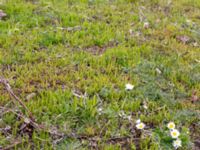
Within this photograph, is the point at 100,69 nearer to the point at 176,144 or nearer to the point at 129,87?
the point at 129,87

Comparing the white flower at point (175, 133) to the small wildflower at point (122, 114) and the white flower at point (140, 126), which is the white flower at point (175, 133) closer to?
the white flower at point (140, 126)

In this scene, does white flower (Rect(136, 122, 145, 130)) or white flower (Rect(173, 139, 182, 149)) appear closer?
white flower (Rect(173, 139, 182, 149))

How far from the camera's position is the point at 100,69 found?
3.28m

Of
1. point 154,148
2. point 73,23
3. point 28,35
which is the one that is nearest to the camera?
point 154,148

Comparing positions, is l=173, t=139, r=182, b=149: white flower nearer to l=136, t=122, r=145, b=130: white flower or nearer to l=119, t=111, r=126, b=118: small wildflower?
l=136, t=122, r=145, b=130: white flower

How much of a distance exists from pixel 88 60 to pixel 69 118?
0.93 meters

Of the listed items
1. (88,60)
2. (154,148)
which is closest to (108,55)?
(88,60)

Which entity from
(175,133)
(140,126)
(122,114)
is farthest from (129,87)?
(175,133)

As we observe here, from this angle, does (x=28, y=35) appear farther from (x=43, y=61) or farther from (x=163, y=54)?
(x=163, y=54)

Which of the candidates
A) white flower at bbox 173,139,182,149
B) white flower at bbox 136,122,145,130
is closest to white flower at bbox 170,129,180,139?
white flower at bbox 173,139,182,149

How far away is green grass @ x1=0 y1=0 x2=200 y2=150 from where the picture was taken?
2502mm

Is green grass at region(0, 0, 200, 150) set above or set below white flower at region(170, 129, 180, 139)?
above

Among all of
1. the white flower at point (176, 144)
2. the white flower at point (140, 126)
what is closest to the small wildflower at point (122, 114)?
the white flower at point (140, 126)

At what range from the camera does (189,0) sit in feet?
17.6
